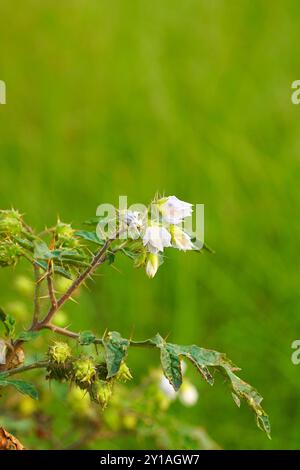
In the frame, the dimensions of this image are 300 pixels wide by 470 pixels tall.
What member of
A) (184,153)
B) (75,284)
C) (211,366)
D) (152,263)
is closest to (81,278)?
(75,284)

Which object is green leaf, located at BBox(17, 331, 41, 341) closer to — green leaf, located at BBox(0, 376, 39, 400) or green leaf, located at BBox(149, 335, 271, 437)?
green leaf, located at BBox(0, 376, 39, 400)

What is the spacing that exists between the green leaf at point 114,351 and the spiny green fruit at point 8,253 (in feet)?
0.64

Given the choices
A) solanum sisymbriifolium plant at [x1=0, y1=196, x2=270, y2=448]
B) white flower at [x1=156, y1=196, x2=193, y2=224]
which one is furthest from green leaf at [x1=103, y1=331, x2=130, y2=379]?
white flower at [x1=156, y1=196, x2=193, y2=224]

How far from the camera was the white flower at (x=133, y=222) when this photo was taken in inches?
57.5

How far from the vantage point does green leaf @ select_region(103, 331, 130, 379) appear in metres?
1.42

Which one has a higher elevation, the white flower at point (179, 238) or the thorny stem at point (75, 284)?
the white flower at point (179, 238)

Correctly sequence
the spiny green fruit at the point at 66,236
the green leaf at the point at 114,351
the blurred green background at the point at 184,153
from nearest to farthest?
1. the green leaf at the point at 114,351
2. the spiny green fruit at the point at 66,236
3. the blurred green background at the point at 184,153

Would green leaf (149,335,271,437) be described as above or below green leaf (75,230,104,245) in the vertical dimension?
below

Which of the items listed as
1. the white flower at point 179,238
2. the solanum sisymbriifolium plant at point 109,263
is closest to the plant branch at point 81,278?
the solanum sisymbriifolium plant at point 109,263

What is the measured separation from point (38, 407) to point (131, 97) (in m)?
2.05

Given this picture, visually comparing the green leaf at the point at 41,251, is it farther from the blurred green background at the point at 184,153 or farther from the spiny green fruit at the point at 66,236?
the blurred green background at the point at 184,153

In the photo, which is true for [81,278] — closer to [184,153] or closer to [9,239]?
[9,239]

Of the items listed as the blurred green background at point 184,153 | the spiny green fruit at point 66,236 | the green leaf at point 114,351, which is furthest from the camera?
the blurred green background at point 184,153

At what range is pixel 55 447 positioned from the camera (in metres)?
2.53
